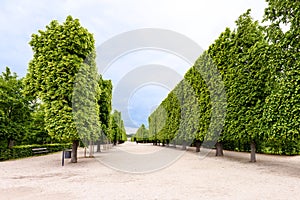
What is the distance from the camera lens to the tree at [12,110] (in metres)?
23.9

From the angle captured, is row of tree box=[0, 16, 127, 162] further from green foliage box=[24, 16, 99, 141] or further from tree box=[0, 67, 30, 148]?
tree box=[0, 67, 30, 148]

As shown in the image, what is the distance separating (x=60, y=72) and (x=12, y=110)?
543 inches

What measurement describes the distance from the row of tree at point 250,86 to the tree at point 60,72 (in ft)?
35.3

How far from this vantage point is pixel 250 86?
16.8m

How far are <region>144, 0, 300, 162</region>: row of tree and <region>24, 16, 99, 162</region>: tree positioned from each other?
10755 millimetres

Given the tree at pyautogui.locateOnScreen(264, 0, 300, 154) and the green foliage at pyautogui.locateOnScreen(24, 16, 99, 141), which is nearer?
the tree at pyautogui.locateOnScreen(264, 0, 300, 154)

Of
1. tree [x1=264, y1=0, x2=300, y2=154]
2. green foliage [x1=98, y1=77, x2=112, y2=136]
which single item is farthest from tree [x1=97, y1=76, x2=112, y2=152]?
tree [x1=264, y1=0, x2=300, y2=154]

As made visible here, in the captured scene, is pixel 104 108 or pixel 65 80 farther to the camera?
pixel 104 108

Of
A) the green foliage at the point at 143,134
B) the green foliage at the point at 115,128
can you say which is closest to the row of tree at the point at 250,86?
the green foliage at the point at 115,128

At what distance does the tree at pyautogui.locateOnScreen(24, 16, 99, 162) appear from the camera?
1515 centimetres

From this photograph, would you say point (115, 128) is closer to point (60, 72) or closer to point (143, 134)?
point (60, 72)

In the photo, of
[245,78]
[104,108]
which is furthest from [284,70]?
[104,108]

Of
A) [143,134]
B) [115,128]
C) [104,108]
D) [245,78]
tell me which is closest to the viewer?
[245,78]

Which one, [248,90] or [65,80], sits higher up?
[65,80]
